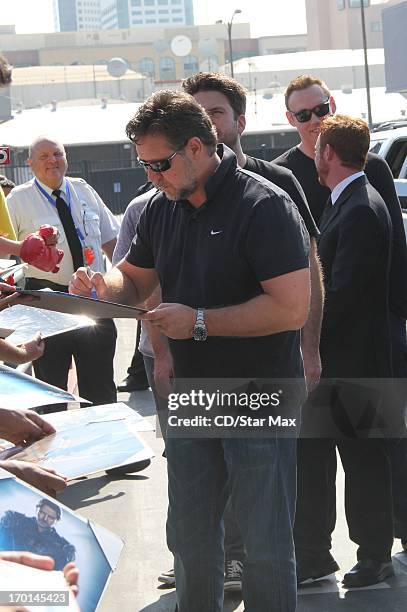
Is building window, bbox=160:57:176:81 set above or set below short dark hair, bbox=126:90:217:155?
above

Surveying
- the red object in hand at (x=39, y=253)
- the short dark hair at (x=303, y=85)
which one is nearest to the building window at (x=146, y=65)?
the short dark hair at (x=303, y=85)

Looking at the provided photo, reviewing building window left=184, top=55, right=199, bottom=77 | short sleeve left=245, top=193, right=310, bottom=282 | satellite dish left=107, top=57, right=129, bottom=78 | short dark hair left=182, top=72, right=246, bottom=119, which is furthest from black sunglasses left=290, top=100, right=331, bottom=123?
building window left=184, top=55, right=199, bottom=77

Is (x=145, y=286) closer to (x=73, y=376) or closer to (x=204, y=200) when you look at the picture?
(x=204, y=200)

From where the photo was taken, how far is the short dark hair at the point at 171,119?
3.38 metres

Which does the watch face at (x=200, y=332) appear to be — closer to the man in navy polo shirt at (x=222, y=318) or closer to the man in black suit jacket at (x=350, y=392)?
the man in navy polo shirt at (x=222, y=318)

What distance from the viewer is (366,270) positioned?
4.40 meters

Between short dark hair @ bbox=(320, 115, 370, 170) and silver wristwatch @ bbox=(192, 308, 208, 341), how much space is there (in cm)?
144

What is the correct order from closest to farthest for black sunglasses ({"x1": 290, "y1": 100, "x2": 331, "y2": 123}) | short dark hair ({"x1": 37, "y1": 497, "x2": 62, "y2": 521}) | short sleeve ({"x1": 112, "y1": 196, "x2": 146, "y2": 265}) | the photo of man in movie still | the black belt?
the photo of man in movie still, short dark hair ({"x1": 37, "y1": 497, "x2": 62, "y2": 521}), short sleeve ({"x1": 112, "y1": 196, "x2": 146, "y2": 265}), black sunglasses ({"x1": 290, "y1": 100, "x2": 331, "y2": 123}), the black belt

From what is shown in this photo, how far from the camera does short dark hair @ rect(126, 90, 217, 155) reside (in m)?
3.38

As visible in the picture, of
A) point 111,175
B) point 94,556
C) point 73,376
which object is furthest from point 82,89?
point 94,556

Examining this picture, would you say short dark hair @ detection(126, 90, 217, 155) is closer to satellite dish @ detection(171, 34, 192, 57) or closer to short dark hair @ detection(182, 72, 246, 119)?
short dark hair @ detection(182, 72, 246, 119)

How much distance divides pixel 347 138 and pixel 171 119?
1339 mm

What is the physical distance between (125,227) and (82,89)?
8884cm

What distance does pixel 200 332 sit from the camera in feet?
11.1
